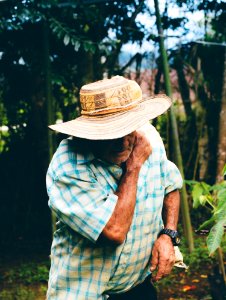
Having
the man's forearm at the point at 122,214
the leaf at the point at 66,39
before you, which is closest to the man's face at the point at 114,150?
the man's forearm at the point at 122,214

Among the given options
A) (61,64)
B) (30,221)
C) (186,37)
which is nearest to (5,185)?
(30,221)

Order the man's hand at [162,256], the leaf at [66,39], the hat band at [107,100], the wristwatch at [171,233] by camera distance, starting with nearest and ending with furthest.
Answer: the hat band at [107,100], the man's hand at [162,256], the wristwatch at [171,233], the leaf at [66,39]

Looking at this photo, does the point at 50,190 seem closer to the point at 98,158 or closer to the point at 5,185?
the point at 98,158

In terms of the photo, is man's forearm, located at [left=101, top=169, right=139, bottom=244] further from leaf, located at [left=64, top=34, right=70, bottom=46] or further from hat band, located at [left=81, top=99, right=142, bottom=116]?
leaf, located at [left=64, top=34, right=70, bottom=46]

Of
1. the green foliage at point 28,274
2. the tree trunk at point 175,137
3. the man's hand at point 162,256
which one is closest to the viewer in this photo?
the man's hand at point 162,256

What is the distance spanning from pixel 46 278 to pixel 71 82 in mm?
2178

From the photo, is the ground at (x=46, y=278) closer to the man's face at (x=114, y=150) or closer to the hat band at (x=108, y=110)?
the man's face at (x=114, y=150)

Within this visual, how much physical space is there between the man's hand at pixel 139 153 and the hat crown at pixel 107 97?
0.65ft

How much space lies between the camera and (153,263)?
221cm

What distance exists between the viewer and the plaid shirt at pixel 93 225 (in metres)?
1.97

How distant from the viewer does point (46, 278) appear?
15.8 ft

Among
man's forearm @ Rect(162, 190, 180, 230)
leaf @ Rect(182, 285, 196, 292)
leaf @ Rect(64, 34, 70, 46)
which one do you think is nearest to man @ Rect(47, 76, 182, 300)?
man's forearm @ Rect(162, 190, 180, 230)

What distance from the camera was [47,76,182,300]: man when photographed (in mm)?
1974

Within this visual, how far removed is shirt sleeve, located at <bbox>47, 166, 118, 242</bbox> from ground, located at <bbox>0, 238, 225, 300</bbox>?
2.44 m
